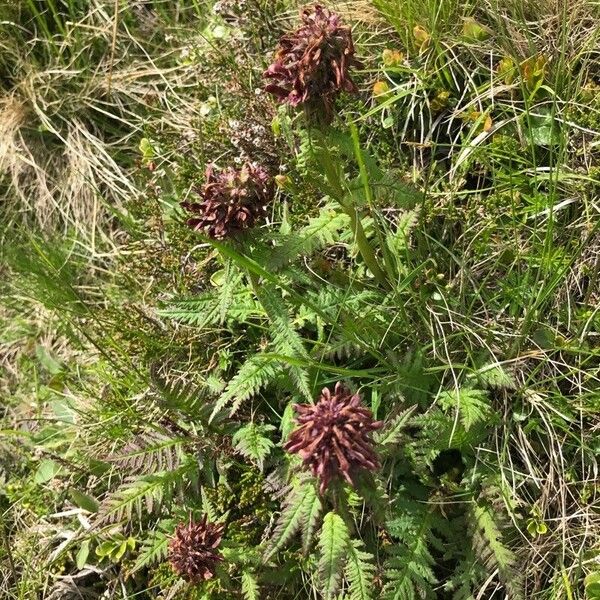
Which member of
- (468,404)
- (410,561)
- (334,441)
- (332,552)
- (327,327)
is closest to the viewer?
(334,441)

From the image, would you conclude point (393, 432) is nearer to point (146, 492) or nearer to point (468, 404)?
point (468, 404)

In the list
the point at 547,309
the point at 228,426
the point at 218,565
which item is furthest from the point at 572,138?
the point at 218,565

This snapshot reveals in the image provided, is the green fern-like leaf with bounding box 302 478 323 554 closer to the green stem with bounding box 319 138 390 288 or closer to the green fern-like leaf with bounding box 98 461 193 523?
the green fern-like leaf with bounding box 98 461 193 523

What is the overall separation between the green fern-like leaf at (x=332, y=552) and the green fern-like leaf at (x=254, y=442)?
0.41 m

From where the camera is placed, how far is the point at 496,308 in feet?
9.55

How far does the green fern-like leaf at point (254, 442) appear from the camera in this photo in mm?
2803

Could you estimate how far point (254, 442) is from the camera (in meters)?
2.85

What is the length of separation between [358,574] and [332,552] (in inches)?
5.2

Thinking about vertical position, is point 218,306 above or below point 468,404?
above

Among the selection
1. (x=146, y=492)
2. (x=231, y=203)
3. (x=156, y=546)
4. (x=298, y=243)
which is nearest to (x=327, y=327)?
(x=298, y=243)

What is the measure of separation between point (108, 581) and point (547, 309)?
2.01m

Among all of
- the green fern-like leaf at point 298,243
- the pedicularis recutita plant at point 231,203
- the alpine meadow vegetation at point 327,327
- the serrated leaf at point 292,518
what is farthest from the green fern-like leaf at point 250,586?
the pedicularis recutita plant at point 231,203

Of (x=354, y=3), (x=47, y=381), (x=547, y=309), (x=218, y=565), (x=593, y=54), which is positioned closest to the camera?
(x=218, y=565)

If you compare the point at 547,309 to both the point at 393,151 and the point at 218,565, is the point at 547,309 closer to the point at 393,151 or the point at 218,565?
the point at 393,151
